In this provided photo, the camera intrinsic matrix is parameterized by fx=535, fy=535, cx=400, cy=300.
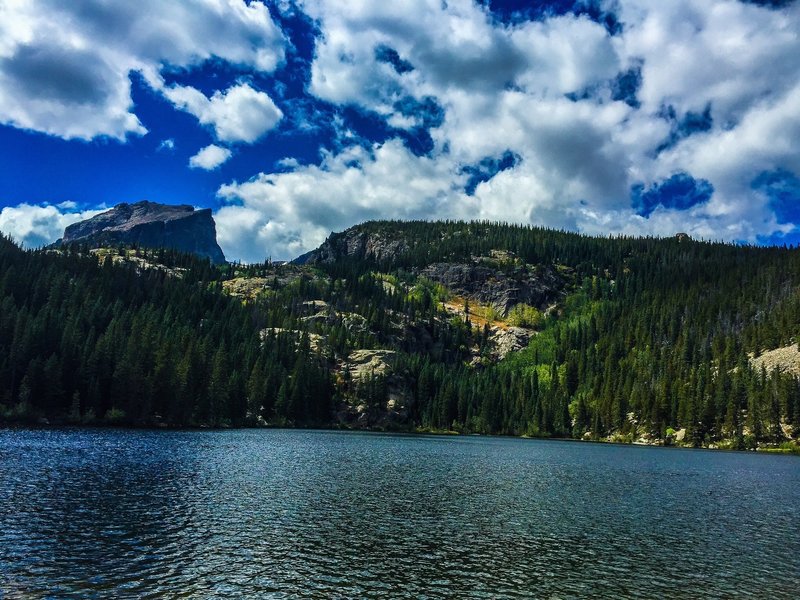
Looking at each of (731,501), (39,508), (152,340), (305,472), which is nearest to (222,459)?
(305,472)

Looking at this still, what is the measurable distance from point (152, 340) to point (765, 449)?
15723 centimetres

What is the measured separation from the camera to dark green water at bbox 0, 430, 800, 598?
942 inches

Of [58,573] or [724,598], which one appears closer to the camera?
[58,573]

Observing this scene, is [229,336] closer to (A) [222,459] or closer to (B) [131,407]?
(B) [131,407]

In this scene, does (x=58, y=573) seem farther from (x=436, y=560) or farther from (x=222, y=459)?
(x=222, y=459)

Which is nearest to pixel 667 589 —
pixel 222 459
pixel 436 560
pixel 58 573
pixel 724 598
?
pixel 724 598

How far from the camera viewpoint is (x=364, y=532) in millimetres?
33000

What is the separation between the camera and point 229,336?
194 m

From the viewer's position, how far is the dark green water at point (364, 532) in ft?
78.5

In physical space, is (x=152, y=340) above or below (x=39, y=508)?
above

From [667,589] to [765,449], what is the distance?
14181cm

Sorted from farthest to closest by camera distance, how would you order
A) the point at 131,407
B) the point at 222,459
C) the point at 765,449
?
the point at 765,449 → the point at 131,407 → the point at 222,459

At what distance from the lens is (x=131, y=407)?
11150 centimetres

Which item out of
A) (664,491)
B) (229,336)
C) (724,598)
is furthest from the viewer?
(229,336)
